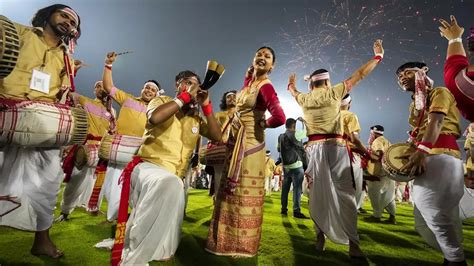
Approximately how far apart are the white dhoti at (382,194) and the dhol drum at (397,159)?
4295mm

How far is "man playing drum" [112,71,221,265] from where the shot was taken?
7.73 feet

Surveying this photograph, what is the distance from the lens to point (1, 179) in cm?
299

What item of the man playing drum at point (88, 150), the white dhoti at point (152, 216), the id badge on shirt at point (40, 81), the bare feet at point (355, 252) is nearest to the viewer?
the white dhoti at point (152, 216)

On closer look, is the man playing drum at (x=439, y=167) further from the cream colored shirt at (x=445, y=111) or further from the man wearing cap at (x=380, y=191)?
the man wearing cap at (x=380, y=191)

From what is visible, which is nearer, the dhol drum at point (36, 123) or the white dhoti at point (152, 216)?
the white dhoti at point (152, 216)

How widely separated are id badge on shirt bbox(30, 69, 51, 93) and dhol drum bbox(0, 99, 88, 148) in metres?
0.35

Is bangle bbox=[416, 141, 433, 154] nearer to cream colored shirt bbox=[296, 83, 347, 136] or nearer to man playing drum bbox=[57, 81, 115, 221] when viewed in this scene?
cream colored shirt bbox=[296, 83, 347, 136]

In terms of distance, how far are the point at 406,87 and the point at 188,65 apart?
106557mm

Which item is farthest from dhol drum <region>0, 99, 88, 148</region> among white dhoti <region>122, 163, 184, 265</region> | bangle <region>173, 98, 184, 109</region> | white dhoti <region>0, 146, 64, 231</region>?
bangle <region>173, 98, 184, 109</region>

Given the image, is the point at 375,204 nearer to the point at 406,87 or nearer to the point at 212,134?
the point at 406,87

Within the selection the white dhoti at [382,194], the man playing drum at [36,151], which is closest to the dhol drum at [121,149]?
the man playing drum at [36,151]

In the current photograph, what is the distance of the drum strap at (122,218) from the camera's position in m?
2.40

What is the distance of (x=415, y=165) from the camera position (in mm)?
3252

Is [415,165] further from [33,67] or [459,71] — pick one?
[33,67]
